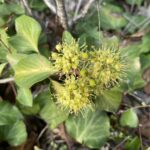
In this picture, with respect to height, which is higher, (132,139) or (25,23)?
(25,23)

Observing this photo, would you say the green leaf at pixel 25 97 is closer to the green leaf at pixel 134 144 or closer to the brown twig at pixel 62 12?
the brown twig at pixel 62 12

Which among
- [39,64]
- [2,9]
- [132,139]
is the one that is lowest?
[132,139]

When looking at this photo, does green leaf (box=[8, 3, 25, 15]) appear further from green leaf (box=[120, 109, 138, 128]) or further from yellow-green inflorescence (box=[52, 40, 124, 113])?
green leaf (box=[120, 109, 138, 128])

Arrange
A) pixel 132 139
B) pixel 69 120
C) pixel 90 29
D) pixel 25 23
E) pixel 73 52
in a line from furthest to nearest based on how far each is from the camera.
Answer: pixel 90 29 → pixel 132 139 → pixel 69 120 → pixel 25 23 → pixel 73 52

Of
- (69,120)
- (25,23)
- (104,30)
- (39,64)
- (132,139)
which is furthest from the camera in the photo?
(104,30)

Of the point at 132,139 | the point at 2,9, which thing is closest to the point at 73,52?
the point at 2,9

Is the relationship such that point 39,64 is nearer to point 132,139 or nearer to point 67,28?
point 67,28

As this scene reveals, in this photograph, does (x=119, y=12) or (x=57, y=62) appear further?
(x=119, y=12)
